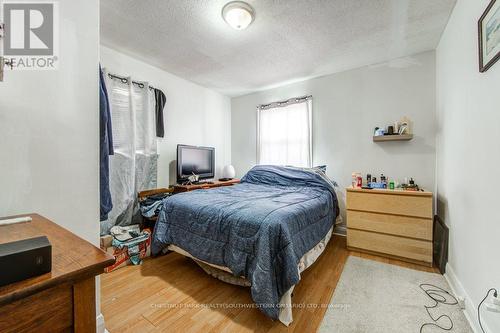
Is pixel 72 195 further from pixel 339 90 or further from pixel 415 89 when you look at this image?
pixel 415 89

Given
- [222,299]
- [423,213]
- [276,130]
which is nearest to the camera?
[222,299]

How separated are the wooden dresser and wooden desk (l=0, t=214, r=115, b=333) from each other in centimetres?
263

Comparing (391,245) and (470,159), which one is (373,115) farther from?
(391,245)

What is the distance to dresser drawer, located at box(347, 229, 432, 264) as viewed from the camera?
2.23 meters

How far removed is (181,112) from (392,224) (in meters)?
3.37

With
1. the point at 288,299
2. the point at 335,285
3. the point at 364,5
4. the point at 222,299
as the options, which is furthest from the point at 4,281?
the point at 364,5

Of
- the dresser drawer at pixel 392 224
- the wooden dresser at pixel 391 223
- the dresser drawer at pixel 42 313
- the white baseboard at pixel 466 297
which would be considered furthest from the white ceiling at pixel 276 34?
the white baseboard at pixel 466 297

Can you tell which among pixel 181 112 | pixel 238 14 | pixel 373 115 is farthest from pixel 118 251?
Result: pixel 373 115

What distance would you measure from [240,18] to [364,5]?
1088mm

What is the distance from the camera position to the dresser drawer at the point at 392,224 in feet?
7.33

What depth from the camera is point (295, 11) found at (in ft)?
6.35

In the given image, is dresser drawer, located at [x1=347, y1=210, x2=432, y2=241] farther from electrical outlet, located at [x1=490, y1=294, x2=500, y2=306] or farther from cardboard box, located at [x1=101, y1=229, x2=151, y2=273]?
cardboard box, located at [x1=101, y1=229, x2=151, y2=273]

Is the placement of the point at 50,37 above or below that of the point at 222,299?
above

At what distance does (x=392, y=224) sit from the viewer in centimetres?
238
